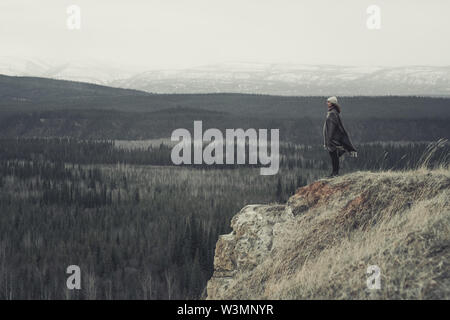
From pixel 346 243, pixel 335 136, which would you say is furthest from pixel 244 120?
pixel 346 243

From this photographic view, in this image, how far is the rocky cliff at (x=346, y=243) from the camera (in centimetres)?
1097

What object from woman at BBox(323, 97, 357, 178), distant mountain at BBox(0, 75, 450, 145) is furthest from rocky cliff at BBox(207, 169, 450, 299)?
distant mountain at BBox(0, 75, 450, 145)

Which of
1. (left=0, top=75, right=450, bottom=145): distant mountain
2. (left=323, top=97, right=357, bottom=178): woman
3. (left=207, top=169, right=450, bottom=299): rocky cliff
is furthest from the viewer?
(left=0, top=75, right=450, bottom=145): distant mountain

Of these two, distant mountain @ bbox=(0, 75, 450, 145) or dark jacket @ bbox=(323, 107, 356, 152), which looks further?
distant mountain @ bbox=(0, 75, 450, 145)

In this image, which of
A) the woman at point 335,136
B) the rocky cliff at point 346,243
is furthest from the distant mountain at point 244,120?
the rocky cliff at point 346,243

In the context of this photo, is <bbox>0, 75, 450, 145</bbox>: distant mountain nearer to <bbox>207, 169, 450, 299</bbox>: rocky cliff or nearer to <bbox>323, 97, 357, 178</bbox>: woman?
<bbox>323, 97, 357, 178</bbox>: woman

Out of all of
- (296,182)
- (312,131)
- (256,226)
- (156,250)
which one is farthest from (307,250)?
(312,131)

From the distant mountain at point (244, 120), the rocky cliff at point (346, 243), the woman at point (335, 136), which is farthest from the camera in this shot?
the distant mountain at point (244, 120)

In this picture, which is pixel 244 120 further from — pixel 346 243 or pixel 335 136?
pixel 346 243

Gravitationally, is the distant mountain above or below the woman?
below

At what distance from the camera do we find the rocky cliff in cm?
1097

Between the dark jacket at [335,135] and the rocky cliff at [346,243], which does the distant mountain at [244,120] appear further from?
the rocky cliff at [346,243]

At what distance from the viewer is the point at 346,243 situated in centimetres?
1318

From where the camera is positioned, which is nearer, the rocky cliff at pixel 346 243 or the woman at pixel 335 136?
the rocky cliff at pixel 346 243
